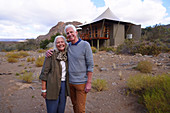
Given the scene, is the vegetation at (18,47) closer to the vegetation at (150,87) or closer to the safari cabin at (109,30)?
the safari cabin at (109,30)

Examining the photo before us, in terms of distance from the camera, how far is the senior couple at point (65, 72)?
68.0 inches

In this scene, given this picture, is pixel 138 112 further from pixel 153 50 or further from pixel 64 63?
pixel 153 50

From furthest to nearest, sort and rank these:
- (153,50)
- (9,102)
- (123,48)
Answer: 1. (123,48)
2. (153,50)
3. (9,102)

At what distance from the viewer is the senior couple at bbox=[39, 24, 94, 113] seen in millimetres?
1727

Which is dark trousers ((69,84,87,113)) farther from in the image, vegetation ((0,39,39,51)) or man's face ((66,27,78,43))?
vegetation ((0,39,39,51))

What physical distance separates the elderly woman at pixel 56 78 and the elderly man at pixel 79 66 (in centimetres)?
9

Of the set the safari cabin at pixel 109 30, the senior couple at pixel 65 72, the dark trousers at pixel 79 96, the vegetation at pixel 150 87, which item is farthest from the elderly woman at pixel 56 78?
the safari cabin at pixel 109 30

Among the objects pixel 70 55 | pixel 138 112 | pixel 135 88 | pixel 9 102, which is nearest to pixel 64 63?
pixel 70 55

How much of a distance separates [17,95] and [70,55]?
8.72ft

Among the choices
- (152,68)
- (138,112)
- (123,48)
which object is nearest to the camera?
(138,112)

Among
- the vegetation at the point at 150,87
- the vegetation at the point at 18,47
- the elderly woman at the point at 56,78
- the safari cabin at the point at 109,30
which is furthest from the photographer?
the vegetation at the point at 18,47

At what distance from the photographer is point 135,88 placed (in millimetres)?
3436

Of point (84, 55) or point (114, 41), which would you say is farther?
point (114, 41)

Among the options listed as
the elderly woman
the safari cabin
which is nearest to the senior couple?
the elderly woman
